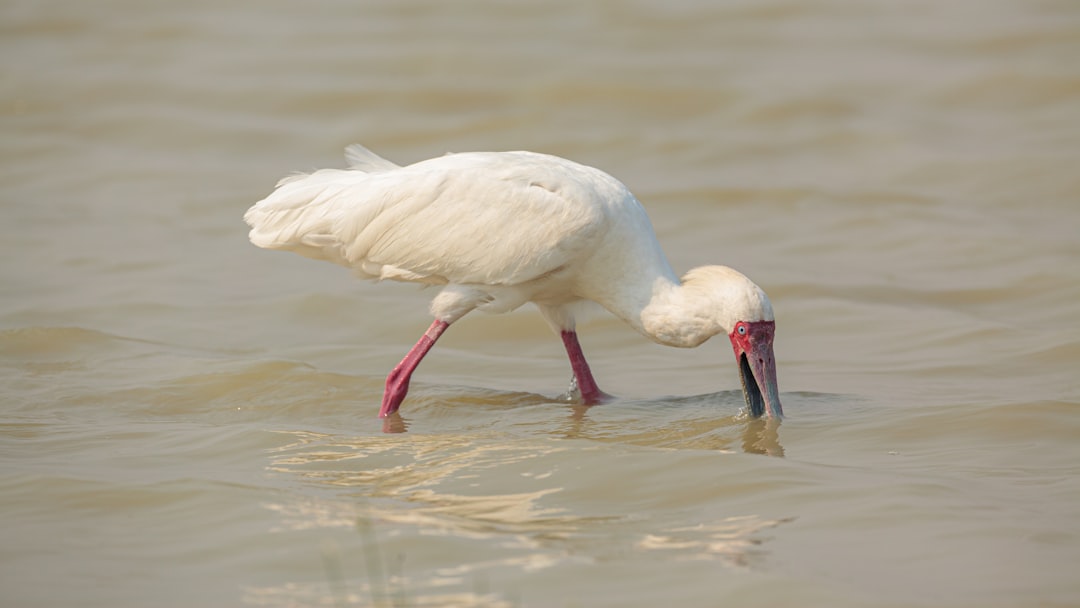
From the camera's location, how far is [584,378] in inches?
366

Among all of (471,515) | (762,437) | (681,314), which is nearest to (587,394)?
(681,314)

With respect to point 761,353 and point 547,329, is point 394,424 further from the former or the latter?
point 547,329

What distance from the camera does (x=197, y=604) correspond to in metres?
5.58

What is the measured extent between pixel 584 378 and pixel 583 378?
0.03 feet

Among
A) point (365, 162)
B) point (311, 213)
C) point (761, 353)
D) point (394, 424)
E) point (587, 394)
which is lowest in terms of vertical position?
point (394, 424)

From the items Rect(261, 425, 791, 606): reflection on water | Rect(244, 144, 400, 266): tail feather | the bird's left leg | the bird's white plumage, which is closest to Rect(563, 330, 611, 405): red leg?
the bird's left leg

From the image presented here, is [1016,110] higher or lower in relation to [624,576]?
higher

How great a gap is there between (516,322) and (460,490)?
4.61 metres

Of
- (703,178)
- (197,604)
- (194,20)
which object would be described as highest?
(194,20)

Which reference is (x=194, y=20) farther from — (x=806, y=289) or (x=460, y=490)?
(x=460, y=490)

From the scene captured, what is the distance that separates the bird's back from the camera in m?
8.48

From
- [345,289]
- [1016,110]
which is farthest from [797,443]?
[1016,110]

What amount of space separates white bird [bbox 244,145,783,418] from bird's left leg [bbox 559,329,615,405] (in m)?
0.02

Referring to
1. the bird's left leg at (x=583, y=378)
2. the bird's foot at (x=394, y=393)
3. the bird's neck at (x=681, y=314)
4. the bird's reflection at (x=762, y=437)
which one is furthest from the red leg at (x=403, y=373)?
the bird's reflection at (x=762, y=437)
